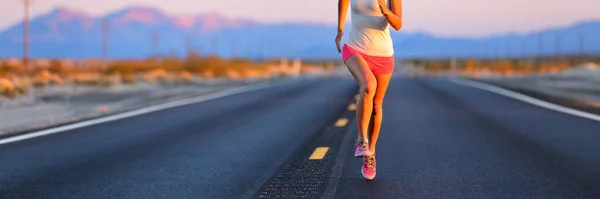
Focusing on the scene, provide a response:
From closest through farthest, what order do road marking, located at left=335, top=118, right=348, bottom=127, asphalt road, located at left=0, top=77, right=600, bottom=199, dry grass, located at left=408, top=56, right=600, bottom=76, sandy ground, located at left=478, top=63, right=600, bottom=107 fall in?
asphalt road, located at left=0, top=77, right=600, bottom=199
road marking, located at left=335, top=118, right=348, bottom=127
sandy ground, located at left=478, top=63, right=600, bottom=107
dry grass, located at left=408, top=56, right=600, bottom=76

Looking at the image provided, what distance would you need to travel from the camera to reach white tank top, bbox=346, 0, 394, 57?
24.2 ft

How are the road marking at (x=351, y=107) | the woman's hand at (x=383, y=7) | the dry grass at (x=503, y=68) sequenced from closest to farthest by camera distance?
the woman's hand at (x=383, y=7) → the road marking at (x=351, y=107) → the dry grass at (x=503, y=68)

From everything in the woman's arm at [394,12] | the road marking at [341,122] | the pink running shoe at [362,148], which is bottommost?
the road marking at [341,122]

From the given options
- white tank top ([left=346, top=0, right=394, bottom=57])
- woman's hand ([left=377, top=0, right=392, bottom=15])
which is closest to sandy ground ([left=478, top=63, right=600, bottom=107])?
white tank top ([left=346, top=0, right=394, bottom=57])

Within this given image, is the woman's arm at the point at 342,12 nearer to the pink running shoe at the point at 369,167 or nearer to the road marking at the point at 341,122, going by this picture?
the pink running shoe at the point at 369,167

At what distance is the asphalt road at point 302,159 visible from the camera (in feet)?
22.7

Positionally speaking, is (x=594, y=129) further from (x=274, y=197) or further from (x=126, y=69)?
(x=126, y=69)

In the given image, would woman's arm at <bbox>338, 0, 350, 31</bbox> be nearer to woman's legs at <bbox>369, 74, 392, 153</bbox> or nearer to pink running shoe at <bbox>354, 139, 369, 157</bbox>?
woman's legs at <bbox>369, 74, 392, 153</bbox>

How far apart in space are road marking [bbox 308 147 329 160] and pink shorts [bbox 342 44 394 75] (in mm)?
1597

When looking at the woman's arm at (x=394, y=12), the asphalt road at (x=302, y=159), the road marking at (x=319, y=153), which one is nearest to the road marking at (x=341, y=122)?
the asphalt road at (x=302, y=159)

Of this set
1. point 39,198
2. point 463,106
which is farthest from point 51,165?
point 463,106

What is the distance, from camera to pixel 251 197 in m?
6.53

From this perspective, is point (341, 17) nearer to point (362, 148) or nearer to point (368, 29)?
point (368, 29)

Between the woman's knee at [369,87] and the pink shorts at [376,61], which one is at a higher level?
the pink shorts at [376,61]
